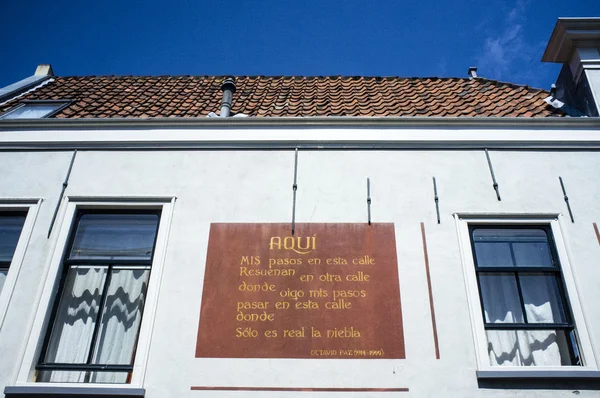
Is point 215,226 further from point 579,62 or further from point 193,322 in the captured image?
point 579,62

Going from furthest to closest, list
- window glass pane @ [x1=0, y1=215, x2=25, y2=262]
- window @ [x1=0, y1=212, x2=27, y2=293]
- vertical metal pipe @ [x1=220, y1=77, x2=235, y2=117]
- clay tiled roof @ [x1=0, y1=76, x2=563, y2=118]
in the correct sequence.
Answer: clay tiled roof @ [x1=0, y1=76, x2=563, y2=118]
vertical metal pipe @ [x1=220, y1=77, x2=235, y2=117]
window glass pane @ [x1=0, y1=215, x2=25, y2=262]
window @ [x1=0, y1=212, x2=27, y2=293]

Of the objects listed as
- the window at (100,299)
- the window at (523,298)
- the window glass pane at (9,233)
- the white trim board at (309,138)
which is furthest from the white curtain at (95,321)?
the window at (523,298)

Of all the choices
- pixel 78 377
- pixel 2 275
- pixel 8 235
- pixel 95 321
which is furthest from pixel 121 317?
pixel 8 235

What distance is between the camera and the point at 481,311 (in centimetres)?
576

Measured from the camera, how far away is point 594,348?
213 inches

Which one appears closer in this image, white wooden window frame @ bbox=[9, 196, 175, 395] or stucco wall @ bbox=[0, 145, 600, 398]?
white wooden window frame @ bbox=[9, 196, 175, 395]

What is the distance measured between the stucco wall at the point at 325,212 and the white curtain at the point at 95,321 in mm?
338

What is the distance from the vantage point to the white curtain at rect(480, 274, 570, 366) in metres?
5.55

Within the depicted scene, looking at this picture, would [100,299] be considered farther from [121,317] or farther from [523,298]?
[523,298]

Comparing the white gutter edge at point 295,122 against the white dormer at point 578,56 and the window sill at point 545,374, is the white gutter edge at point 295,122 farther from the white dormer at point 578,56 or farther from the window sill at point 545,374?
the window sill at point 545,374

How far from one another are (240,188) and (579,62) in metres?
5.66

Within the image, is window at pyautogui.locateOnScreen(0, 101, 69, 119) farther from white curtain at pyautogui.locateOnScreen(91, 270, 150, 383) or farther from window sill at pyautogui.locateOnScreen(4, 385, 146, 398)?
window sill at pyautogui.locateOnScreen(4, 385, 146, 398)

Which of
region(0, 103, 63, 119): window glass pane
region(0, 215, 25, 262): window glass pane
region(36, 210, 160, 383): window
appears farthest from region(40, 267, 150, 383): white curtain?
region(0, 103, 63, 119): window glass pane

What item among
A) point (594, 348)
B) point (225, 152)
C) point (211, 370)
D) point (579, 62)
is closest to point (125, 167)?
point (225, 152)
